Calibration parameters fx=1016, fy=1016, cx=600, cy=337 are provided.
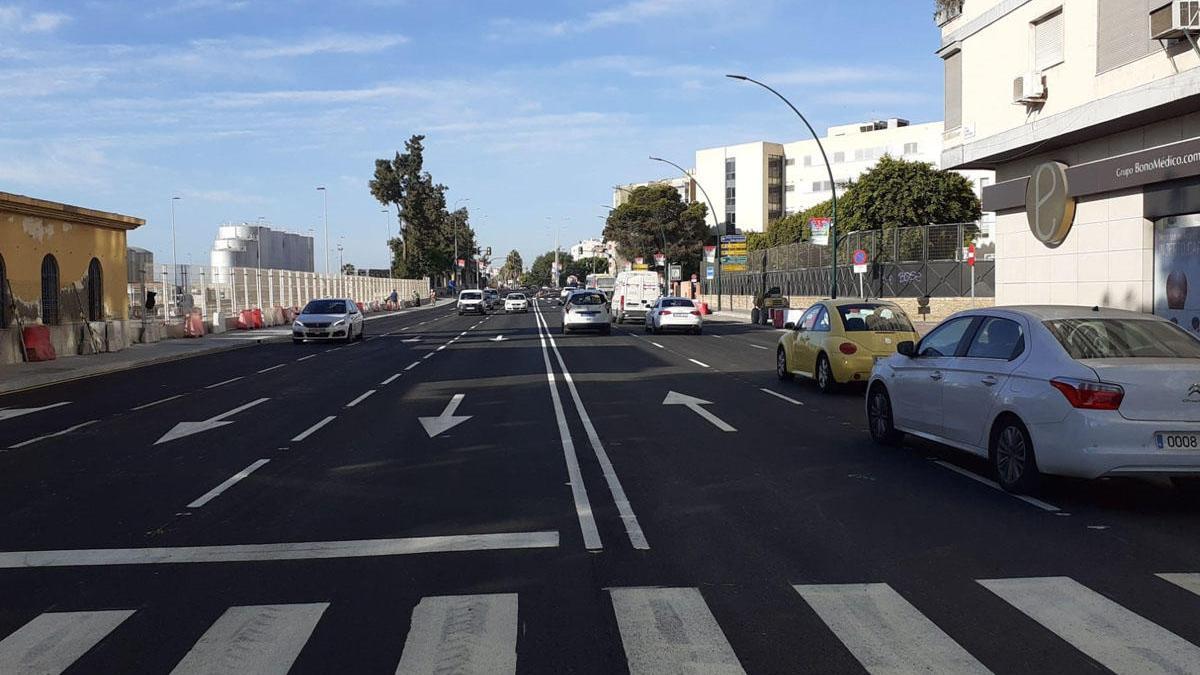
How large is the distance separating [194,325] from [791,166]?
7728 cm

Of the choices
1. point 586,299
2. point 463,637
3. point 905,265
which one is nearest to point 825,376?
point 463,637

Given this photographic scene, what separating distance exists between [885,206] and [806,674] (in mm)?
62411

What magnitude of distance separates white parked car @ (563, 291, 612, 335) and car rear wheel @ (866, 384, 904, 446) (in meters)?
25.8

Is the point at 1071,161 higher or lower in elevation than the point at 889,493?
higher

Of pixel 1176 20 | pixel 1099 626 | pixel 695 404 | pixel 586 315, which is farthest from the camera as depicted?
pixel 586 315

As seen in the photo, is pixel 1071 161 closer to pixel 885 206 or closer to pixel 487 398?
pixel 487 398

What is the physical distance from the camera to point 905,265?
46.2 meters

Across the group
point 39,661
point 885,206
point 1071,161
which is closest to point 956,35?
point 1071,161

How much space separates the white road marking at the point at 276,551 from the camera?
256 inches

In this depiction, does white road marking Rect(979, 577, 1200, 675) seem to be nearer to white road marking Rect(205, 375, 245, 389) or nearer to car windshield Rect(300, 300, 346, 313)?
white road marking Rect(205, 375, 245, 389)

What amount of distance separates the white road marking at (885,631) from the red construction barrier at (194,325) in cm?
3533

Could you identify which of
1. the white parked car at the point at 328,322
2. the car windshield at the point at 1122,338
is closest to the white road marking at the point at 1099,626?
the car windshield at the point at 1122,338

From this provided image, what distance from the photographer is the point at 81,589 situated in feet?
19.3

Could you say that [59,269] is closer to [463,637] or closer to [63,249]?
[63,249]
